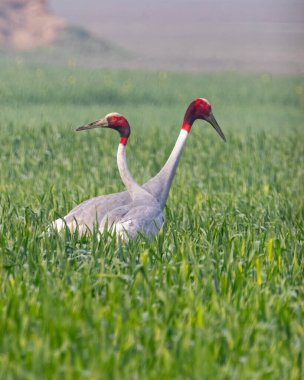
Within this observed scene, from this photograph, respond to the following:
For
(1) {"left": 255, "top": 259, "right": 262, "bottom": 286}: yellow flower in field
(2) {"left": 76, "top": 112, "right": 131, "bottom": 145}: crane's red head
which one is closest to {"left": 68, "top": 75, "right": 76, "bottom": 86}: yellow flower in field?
(2) {"left": 76, "top": 112, "right": 131, "bottom": 145}: crane's red head

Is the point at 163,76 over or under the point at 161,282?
over

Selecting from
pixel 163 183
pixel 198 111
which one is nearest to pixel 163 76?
pixel 198 111

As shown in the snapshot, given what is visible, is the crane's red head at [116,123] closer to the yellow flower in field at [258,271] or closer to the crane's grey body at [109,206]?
the crane's grey body at [109,206]

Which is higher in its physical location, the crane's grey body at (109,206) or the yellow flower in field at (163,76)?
the yellow flower in field at (163,76)

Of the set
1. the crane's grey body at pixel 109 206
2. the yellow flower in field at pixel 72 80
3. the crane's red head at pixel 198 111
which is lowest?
the crane's grey body at pixel 109 206

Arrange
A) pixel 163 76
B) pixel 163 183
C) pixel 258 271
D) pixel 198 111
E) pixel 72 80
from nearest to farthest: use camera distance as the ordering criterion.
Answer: pixel 258 271 → pixel 163 183 → pixel 198 111 → pixel 72 80 → pixel 163 76

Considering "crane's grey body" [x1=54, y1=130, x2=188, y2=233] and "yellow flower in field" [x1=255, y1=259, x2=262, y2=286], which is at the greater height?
"crane's grey body" [x1=54, y1=130, x2=188, y2=233]

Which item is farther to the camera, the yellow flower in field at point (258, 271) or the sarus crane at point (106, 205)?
the sarus crane at point (106, 205)

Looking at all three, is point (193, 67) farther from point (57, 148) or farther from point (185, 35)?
point (57, 148)

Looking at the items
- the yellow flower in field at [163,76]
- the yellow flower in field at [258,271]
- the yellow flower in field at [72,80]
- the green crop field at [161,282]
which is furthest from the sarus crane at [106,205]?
the yellow flower in field at [163,76]

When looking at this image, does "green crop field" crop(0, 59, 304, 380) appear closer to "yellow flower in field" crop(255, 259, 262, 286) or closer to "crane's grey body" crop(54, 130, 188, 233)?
"yellow flower in field" crop(255, 259, 262, 286)

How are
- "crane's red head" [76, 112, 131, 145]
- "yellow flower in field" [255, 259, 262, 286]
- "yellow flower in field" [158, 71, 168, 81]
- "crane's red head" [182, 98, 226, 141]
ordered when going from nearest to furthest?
"yellow flower in field" [255, 259, 262, 286] < "crane's red head" [76, 112, 131, 145] < "crane's red head" [182, 98, 226, 141] < "yellow flower in field" [158, 71, 168, 81]

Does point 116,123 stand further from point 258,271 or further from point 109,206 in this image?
point 258,271

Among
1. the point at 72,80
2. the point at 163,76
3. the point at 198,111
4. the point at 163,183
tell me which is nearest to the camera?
the point at 163,183
